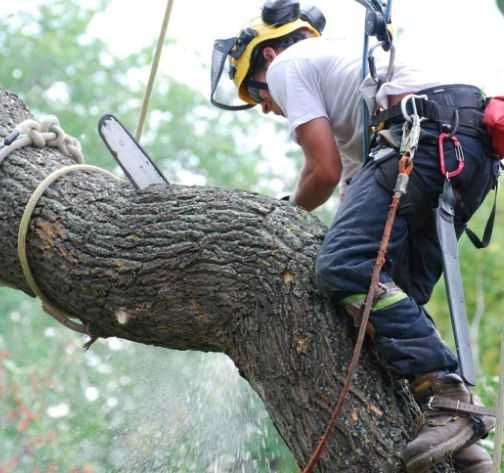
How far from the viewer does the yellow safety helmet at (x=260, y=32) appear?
348 cm

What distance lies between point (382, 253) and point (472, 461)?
0.56 metres

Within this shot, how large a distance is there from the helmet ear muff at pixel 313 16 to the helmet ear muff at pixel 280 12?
0.05m

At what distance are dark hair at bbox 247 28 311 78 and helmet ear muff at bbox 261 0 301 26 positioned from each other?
0.18 feet

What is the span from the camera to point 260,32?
11.5ft

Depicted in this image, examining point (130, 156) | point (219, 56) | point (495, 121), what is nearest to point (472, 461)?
point (495, 121)

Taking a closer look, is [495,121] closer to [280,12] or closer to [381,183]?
[381,183]

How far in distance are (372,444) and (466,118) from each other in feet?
3.12

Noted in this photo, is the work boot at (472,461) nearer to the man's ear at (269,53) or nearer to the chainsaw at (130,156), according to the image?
the chainsaw at (130,156)

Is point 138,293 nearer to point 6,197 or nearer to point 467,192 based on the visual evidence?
point 6,197

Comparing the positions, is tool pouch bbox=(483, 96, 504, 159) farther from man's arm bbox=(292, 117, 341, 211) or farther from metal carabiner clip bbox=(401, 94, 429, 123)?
man's arm bbox=(292, 117, 341, 211)

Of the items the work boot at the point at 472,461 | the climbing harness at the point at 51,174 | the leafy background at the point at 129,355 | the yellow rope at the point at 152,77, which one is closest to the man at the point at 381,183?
the work boot at the point at 472,461

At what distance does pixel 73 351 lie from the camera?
9.54 m

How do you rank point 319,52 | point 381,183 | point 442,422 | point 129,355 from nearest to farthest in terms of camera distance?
point 442,422
point 381,183
point 319,52
point 129,355

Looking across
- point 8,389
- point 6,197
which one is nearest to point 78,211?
point 6,197
